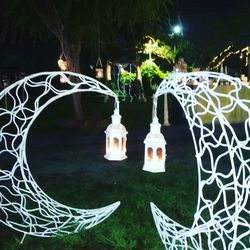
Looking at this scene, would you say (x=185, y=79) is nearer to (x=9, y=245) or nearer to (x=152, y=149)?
(x=152, y=149)

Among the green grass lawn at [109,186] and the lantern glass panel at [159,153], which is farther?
the green grass lawn at [109,186]

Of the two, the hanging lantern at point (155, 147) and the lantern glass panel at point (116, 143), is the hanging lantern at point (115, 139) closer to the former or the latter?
the lantern glass panel at point (116, 143)

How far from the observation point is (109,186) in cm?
740

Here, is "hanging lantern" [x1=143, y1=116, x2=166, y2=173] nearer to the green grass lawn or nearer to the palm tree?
the green grass lawn

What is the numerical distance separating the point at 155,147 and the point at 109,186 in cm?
310

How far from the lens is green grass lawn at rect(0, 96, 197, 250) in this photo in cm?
496

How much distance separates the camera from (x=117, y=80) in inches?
1045

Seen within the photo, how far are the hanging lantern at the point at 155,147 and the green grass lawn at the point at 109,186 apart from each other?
0.76 m

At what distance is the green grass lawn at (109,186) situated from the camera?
4.96 meters

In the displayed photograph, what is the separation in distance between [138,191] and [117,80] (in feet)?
65.0

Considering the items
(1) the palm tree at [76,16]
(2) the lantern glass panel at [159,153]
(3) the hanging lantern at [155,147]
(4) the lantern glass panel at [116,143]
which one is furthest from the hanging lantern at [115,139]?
(1) the palm tree at [76,16]

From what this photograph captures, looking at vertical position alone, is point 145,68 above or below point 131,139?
above

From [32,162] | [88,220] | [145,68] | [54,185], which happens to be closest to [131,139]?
[32,162]

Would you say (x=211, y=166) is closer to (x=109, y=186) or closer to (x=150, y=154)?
(x=150, y=154)
